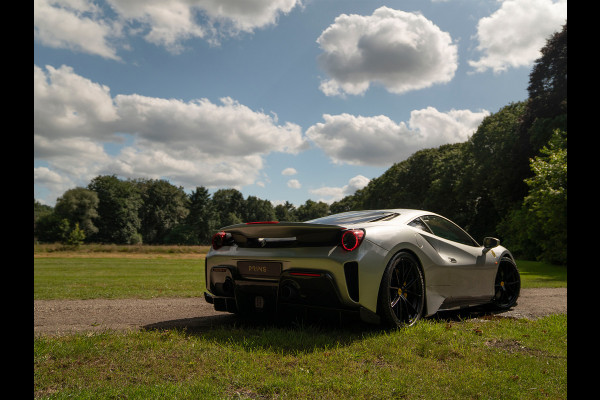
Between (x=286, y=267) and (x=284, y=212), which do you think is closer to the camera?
(x=286, y=267)

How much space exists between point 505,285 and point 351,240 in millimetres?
3876

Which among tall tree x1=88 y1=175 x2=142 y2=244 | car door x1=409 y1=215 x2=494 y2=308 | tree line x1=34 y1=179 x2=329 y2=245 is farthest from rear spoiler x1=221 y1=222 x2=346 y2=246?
tall tree x1=88 y1=175 x2=142 y2=244

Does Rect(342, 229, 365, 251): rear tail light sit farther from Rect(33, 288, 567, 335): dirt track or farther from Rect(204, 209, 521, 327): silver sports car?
Rect(33, 288, 567, 335): dirt track

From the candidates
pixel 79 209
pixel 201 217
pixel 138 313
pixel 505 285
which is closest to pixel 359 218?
pixel 505 285

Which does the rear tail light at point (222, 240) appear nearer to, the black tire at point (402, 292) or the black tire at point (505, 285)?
the black tire at point (402, 292)

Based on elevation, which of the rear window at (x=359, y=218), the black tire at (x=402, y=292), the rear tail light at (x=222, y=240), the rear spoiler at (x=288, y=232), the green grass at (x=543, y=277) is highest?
the rear window at (x=359, y=218)

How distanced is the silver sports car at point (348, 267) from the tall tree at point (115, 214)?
266 feet

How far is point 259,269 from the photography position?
4.59m

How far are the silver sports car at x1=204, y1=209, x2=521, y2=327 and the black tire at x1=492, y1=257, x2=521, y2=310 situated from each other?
3.59 ft

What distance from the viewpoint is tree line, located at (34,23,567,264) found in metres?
24.6

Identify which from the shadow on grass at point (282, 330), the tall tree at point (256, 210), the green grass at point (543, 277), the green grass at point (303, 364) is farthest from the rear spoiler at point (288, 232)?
the tall tree at point (256, 210)

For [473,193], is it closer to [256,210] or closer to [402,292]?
[402,292]

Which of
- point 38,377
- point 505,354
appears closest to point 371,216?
point 505,354

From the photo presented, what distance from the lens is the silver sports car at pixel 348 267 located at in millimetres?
4195
